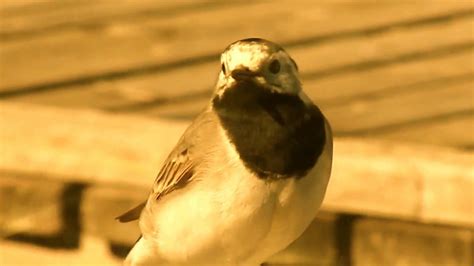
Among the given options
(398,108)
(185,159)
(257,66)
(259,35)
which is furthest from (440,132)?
(257,66)

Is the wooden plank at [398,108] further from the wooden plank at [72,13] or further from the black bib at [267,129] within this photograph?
the black bib at [267,129]

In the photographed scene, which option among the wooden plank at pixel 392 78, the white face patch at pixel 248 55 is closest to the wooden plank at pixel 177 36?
the wooden plank at pixel 392 78

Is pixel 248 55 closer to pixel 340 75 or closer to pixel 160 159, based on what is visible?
pixel 160 159

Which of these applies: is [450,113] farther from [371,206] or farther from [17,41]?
[17,41]

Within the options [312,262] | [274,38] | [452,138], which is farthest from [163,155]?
[274,38]

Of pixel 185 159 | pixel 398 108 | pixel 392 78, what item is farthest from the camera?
pixel 392 78

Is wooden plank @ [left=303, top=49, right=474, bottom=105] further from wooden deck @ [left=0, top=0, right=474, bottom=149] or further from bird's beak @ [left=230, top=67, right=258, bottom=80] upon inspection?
bird's beak @ [left=230, top=67, right=258, bottom=80]

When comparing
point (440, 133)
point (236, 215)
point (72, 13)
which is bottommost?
point (440, 133)
